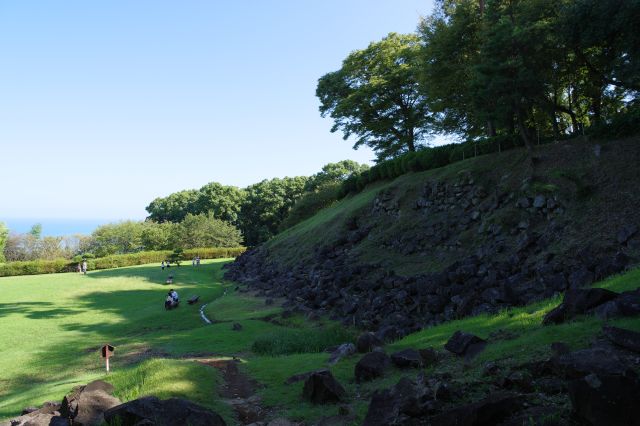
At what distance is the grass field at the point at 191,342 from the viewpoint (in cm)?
775

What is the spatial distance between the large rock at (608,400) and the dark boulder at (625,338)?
174 centimetres

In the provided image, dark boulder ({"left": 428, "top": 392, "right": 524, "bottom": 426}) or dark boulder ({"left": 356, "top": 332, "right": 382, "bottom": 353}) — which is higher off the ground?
dark boulder ({"left": 428, "top": 392, "right": 524, "bottom": 426})

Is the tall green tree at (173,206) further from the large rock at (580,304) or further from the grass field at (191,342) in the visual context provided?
the large rock at (580,304)

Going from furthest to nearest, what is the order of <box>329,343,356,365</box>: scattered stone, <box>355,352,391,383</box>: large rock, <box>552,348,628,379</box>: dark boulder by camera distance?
<box>329,343,356,365</box>: scattered stone
<box>355,352,391,383</box>: large rock
<box>552,348,628,379</box>: dark boulder

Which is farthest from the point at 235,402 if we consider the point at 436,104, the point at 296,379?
the point at 436,104

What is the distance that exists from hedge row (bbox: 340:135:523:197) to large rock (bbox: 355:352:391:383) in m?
20.9

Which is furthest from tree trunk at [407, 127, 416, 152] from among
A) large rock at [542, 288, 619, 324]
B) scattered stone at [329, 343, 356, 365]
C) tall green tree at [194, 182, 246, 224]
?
tall green tree at [194, 182, 246, 224]

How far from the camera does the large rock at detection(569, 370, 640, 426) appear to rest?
4.09 metres

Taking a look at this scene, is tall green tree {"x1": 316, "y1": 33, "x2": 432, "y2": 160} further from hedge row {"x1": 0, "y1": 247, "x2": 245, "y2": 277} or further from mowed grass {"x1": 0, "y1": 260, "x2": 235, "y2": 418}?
hedge row {"x1": 0, "y1": 247, "x2": 245, "y2": 277}

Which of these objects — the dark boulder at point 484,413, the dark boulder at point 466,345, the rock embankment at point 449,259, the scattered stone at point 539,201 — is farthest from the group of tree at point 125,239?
the dark boulder at point 484,413

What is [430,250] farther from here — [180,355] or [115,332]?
[115,332]

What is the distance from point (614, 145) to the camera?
19844 mm

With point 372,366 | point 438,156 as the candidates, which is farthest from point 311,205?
point 372,366

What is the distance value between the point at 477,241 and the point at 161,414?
17.1 meters
